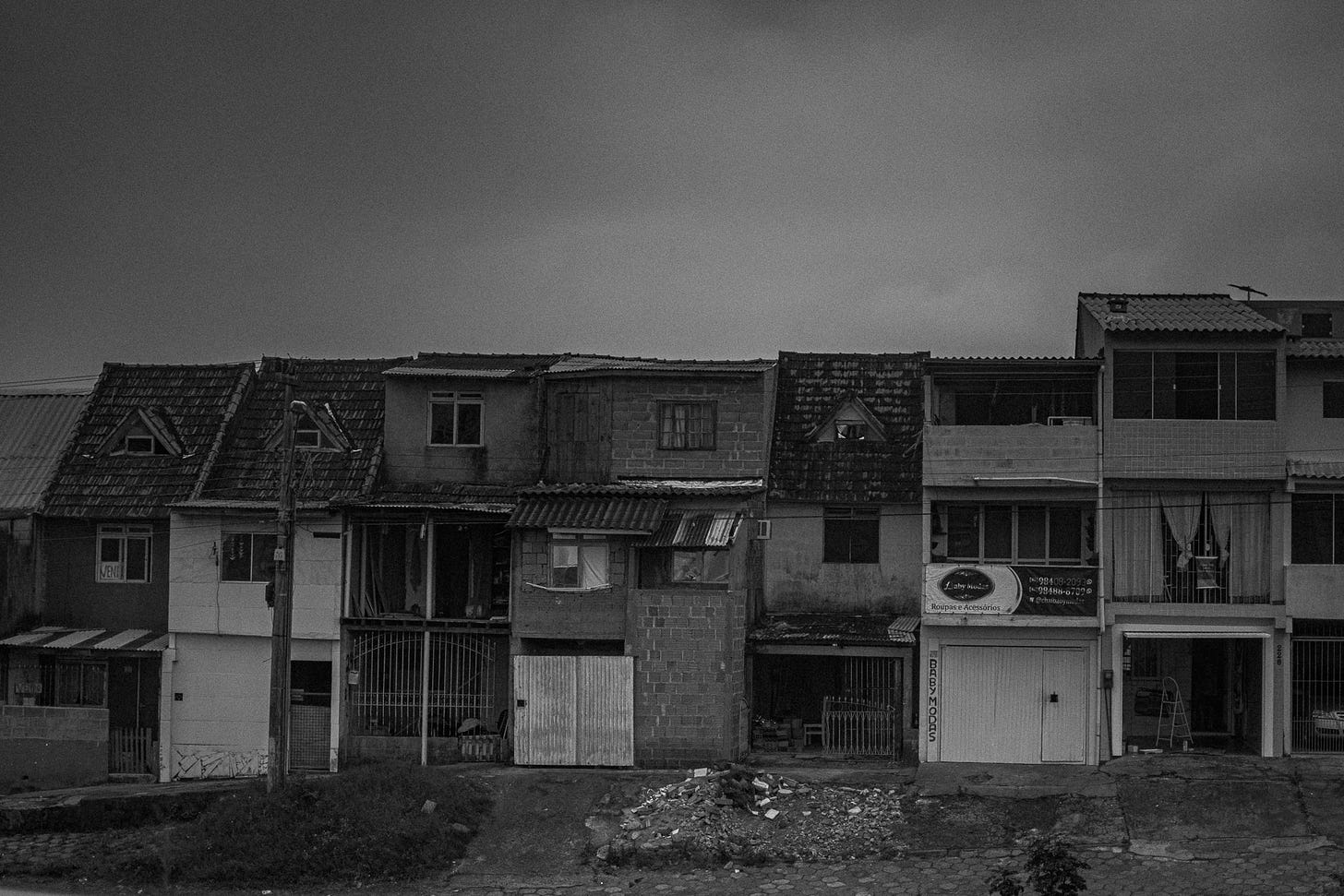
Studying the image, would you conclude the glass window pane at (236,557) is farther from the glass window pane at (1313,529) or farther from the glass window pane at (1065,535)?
the glass window pane at (1313,529)

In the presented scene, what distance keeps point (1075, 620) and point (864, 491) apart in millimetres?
5567

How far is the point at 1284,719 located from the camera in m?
28.7

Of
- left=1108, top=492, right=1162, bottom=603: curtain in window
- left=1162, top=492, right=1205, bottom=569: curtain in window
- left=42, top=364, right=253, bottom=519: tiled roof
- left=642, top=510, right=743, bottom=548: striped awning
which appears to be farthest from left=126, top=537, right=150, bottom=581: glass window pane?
left=1162, top=492, right=1205, bottom=569: curtain in window

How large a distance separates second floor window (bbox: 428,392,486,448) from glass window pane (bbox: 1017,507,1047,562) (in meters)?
12.0

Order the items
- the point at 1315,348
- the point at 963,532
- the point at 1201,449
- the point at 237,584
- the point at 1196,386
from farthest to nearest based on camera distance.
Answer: the point at 237,584
the point at 963,532
the point at 1315,348
the point at 1196,386
the point at 1201,449

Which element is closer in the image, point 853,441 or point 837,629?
A: point 837,629

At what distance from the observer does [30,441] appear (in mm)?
35656

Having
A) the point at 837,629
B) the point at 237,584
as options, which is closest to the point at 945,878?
the point at 837,629

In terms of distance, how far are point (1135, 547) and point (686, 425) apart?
31.3 feet

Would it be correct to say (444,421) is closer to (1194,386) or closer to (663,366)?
(663,366)

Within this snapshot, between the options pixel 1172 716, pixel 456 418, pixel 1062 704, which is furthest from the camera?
pixel 456 418

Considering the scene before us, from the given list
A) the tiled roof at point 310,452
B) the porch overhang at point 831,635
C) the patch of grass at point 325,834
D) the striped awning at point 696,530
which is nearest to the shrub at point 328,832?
the patch of grass at point 325,834

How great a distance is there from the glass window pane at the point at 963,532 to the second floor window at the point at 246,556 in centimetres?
1486

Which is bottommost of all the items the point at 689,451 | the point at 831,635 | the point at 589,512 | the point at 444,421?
the point at 831,635
